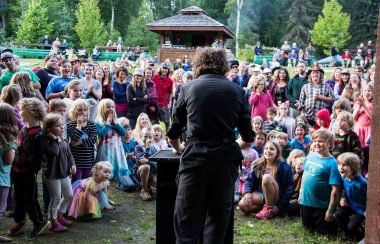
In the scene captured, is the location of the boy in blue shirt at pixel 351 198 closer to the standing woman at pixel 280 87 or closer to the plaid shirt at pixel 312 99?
the plaid shirt at pixel 312 99

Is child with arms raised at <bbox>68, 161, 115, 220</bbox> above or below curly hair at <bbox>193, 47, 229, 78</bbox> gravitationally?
below

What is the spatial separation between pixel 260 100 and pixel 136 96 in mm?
2376

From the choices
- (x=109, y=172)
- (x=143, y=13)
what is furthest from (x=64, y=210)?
(x=143, y=13)

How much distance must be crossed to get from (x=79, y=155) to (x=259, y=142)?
2809 mm

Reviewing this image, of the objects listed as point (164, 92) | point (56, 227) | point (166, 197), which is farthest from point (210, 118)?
point (164, 92)

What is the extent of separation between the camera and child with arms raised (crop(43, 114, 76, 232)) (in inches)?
208

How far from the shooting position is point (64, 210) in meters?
5.73

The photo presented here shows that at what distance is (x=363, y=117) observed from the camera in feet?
23.8

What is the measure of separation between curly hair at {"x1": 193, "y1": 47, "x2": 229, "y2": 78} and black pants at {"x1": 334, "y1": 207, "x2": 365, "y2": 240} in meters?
2.59

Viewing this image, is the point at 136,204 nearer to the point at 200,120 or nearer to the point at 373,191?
the point at 200,120

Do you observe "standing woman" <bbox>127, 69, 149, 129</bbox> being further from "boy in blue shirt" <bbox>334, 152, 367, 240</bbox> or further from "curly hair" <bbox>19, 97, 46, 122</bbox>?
"boy in blue shirt" <bbox>334, 152, 367, 240</bbox>

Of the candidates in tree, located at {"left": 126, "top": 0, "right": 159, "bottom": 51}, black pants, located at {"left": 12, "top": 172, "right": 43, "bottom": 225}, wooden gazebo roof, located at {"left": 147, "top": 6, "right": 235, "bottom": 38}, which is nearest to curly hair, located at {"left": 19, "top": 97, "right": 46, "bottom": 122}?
black pants, located at {"left": 12, "top": 172, "right": 43, "bottom": 225}

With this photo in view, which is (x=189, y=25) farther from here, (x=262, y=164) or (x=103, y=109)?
(x=262, y=164)

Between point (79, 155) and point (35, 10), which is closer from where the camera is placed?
point (79, 155)
